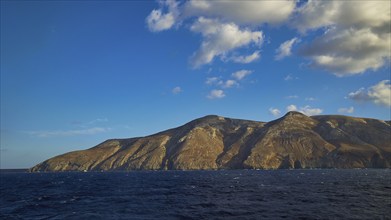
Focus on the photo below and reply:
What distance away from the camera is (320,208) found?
61062 mm

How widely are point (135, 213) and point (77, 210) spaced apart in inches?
501

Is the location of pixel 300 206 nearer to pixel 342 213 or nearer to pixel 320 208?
pixel 320 208

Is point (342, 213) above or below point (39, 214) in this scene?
below

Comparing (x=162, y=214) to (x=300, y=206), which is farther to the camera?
(x=300, y=206)

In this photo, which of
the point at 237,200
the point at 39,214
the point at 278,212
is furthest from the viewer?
the point at 237,200

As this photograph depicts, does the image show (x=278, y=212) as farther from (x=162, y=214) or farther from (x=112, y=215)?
(x=112, y=215)

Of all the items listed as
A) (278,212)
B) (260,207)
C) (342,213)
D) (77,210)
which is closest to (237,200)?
(260,207)

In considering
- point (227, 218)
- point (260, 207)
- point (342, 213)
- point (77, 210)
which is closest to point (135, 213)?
point (77, 210)

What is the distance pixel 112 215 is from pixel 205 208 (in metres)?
16.8

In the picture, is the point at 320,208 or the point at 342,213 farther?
the point at 320,208

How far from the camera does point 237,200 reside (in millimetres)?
75062

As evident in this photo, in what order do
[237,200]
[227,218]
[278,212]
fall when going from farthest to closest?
1. [237,200]
2. [278,212]
3. [227,218]

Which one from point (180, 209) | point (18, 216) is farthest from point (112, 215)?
point (18, 216)

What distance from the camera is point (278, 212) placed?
2261 inches
